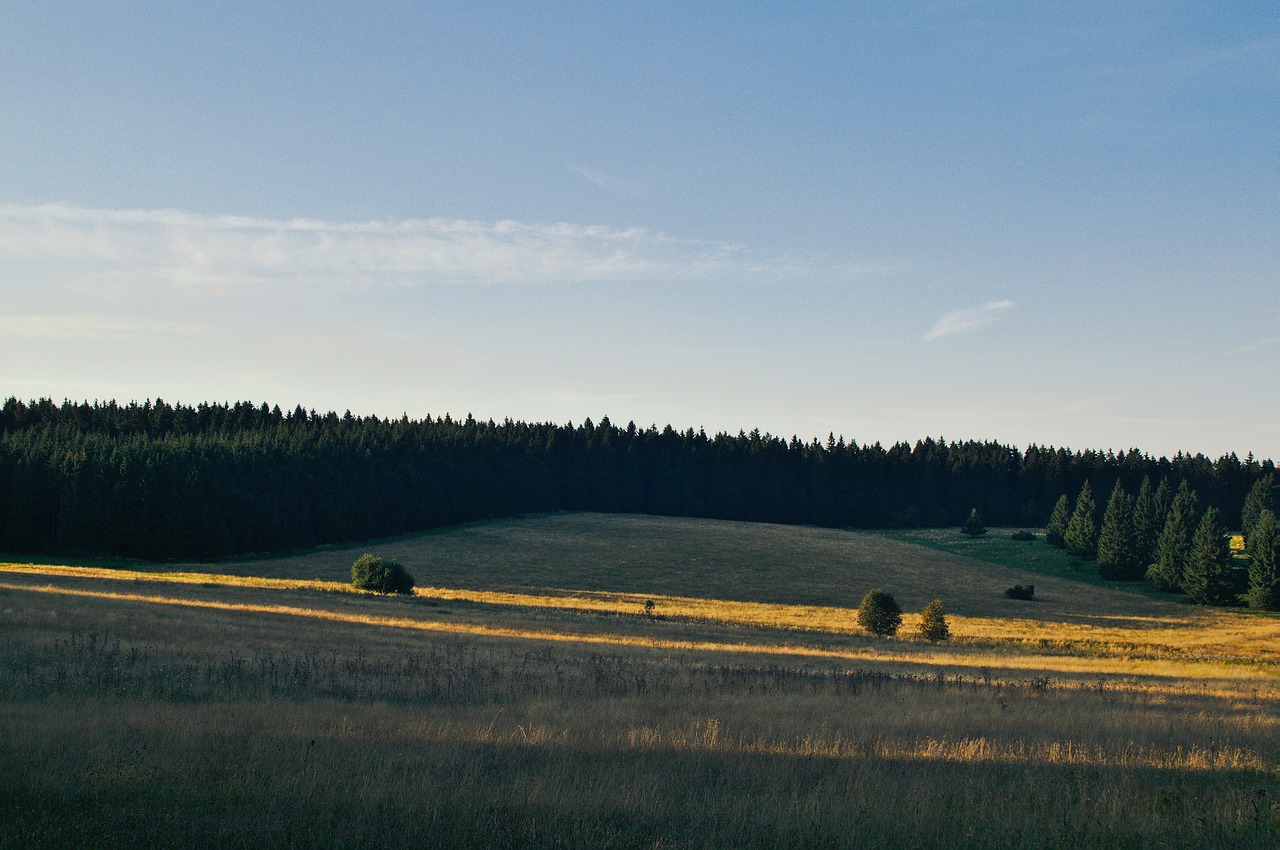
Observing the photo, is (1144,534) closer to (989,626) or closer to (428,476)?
(989,626)

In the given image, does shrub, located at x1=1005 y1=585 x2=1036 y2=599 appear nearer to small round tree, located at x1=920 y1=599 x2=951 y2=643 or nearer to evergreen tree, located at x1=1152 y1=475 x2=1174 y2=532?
evergreen tree, located at x1=1152 y1=475 x2=1174 y2=532

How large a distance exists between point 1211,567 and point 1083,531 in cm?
2295

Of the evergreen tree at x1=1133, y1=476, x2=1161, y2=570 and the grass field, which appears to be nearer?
the grass field

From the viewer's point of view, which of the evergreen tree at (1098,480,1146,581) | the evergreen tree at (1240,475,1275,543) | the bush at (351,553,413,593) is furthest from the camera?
the evergreen tree at (1240,475,1275,543)

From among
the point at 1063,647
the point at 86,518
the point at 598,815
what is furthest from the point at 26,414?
the point at 598,815

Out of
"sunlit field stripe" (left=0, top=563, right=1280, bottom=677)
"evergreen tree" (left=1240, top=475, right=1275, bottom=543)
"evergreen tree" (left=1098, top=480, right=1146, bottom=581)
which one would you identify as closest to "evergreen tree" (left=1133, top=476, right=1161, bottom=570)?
"evergreen tree" (left=1098, top=480, right=1146, bottom=581)

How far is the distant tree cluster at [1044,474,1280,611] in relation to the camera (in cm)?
6438

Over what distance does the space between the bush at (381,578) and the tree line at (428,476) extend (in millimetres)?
32869

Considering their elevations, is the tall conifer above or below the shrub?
above

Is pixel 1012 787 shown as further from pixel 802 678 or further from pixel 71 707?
pixel 71 707

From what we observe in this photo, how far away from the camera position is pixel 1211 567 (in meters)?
66.9

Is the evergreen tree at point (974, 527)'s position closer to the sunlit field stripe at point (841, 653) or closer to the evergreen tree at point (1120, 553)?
the evergreen tree at point (1120, 553)

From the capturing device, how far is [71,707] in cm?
1131

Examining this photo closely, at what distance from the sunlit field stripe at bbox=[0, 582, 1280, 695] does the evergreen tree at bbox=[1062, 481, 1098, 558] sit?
61.7 m
